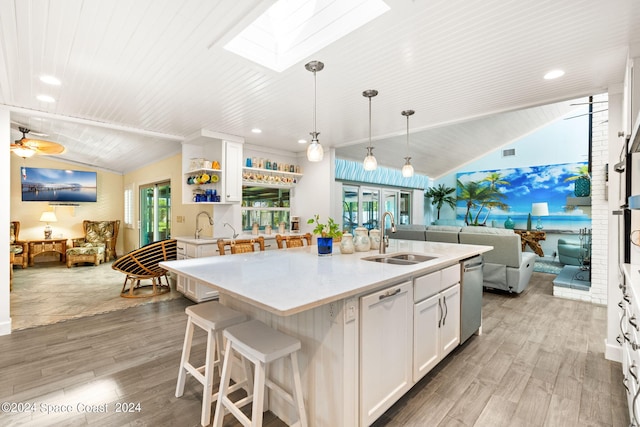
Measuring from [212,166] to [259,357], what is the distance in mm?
3688

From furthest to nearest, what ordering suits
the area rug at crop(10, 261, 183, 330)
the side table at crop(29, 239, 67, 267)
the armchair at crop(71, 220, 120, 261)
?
the armchair at crop(71, 220, 120, 261) → the side table at crop(29, 239, 67, 267) → the area rug at crop(10, 261, 183, 330)

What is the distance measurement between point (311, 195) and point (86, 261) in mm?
5491

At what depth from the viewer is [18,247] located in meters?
6.33

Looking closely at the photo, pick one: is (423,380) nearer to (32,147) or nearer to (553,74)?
(553,74)

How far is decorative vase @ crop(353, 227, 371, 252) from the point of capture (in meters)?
2.81

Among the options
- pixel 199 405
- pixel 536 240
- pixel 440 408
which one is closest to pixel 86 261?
pixel 199 405

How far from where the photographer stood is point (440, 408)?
77.0 inches

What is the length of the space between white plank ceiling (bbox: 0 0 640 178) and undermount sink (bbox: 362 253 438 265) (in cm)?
162

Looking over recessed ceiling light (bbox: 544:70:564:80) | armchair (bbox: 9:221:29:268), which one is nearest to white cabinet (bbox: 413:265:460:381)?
recessed ceiling light (bbox: 544:70:564:80)

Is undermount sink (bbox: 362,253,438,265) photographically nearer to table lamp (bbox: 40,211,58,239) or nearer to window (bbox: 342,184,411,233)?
window (bbox: 342,184,411,233)

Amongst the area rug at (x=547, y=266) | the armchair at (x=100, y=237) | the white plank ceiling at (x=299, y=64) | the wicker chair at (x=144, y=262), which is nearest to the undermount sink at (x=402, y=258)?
the white plank ceiling at (x=299, y=64)

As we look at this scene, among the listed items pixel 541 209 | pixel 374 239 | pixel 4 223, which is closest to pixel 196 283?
pixel 4 223

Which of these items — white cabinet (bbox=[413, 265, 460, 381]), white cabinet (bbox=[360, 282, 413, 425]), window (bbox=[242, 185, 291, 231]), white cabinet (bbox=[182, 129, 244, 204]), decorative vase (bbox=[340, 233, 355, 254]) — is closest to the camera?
white cabinet (bbox=[360, 282, 413, 425])

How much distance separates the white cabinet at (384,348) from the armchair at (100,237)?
308 inches
